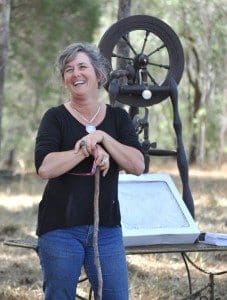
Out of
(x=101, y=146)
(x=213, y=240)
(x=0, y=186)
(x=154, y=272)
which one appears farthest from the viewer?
(x=0, y=186)

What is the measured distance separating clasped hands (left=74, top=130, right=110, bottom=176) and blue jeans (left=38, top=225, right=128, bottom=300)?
0.81 ft

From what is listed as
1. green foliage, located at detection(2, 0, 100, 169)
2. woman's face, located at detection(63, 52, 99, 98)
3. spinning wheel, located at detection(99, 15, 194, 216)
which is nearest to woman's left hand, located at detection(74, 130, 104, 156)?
woman's face, located at detection(63, 52, 99, 98)

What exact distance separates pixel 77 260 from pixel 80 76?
67 centimetres

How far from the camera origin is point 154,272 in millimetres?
5734

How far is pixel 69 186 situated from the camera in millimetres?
2744

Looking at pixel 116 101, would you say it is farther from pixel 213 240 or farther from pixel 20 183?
pixel 20 183

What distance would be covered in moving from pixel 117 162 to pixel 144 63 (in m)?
1.97

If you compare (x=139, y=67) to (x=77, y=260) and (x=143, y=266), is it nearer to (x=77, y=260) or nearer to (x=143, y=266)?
(x=143, y=266)

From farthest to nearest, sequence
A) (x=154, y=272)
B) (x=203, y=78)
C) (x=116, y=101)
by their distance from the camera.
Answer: (x=203, y=78) → (x=154, y=272) → (x=116, y=101)

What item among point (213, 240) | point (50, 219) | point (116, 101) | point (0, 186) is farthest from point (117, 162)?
point (0, 186)

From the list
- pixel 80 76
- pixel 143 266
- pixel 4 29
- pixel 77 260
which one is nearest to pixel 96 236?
pixel 77 260

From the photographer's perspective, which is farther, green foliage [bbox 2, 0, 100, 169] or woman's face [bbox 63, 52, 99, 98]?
green foliage [bbox 2, 0, 100, 169]

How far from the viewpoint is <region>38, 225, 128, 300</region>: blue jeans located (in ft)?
9.06

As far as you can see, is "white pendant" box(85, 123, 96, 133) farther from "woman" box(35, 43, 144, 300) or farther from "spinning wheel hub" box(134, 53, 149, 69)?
"spinning wheel hub" box(134, 53, 149, 69)
